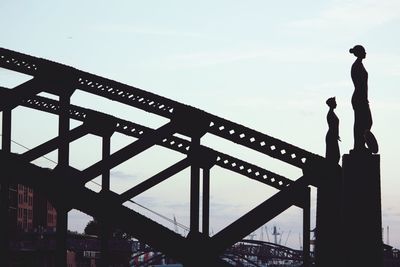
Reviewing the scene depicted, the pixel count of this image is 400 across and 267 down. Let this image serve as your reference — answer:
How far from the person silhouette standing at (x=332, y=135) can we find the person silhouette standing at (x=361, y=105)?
414cm

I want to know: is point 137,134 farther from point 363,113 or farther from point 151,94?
point 363,113

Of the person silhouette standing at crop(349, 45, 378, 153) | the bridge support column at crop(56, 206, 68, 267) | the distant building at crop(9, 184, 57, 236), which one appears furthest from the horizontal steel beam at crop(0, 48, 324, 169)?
the distant building at crop(9, 184, 57, 236)

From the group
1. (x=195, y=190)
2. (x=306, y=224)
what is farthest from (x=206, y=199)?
(x=306, y=224)

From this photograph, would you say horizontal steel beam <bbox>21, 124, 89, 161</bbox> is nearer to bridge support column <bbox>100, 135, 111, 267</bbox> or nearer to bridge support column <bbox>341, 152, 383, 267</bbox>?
bridge support column <bbox>100, 135, 111, 267</bbox>

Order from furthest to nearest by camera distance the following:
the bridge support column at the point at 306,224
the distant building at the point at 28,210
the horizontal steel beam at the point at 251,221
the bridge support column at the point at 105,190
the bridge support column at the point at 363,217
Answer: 1. the distant building at the point at 28,210
2. the bridge support column at the point at 105,190
3. the bridge support column at the point at 306,224
4. the horizontal steel beam at the point at 251,221
5. the bridge support column at the point at 363,217

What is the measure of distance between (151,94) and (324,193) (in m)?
4.18

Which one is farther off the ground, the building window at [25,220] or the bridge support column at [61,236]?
the building window at [25,220]

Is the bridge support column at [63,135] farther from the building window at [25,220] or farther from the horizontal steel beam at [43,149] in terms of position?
the building window at [25,220]

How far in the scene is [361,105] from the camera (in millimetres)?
12156

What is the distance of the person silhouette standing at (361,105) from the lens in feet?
38.6

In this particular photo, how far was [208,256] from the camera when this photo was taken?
20859 mm

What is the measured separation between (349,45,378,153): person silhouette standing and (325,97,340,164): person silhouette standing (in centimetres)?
414

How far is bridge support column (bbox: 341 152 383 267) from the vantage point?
1100cm

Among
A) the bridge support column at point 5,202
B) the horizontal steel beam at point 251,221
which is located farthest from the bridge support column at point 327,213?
the bridge support column at point 5,202
